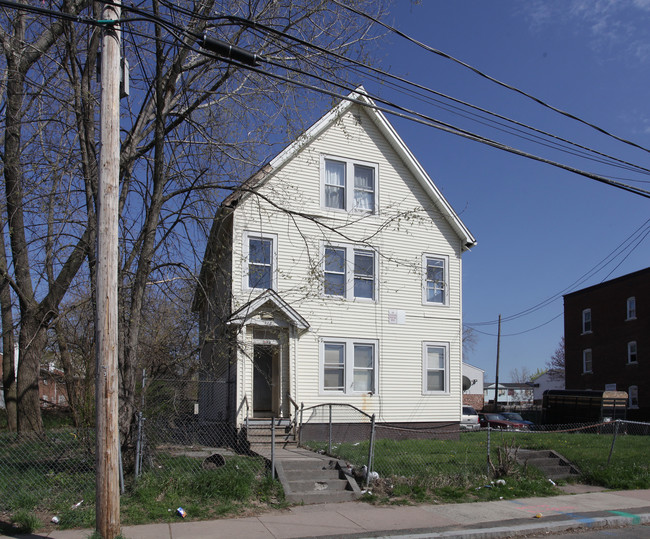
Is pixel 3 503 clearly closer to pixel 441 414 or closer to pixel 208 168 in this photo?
pixel 208 168

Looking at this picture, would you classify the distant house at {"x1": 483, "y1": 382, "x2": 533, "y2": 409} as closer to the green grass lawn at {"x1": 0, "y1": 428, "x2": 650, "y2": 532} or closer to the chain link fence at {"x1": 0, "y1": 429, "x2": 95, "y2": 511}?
the green grass lawn at {"x1": 0, "y1": 428, "x2": 650, "y2": 532}

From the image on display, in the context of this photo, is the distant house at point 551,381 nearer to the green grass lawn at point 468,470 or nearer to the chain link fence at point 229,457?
the chain link fence at point 229,457

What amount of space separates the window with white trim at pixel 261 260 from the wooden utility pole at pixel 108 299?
9034mm

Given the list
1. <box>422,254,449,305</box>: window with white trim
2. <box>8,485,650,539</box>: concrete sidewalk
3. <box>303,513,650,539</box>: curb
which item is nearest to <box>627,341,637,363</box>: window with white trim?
<box>422,254,449,305</box>: window with white trim

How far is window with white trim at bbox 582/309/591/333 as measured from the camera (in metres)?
41.1

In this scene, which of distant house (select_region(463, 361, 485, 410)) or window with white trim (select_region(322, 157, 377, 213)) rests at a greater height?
window with white trim (select_region(322, 157, 377, 213))

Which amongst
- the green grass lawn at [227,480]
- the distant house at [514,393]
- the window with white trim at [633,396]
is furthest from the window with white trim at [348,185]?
the distant house at [514,393]

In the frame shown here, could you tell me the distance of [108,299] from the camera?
739 cm

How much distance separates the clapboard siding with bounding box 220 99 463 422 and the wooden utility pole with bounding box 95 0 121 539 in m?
8.56

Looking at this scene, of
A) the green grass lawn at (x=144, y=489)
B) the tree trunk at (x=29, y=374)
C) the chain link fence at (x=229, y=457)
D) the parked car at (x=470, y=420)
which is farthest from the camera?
the parked car at (x=470, y=420)

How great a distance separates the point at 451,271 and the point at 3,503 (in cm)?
1425

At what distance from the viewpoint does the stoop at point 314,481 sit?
10336 millimetres

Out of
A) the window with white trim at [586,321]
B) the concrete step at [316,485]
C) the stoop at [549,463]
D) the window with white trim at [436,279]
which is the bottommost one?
the stoop at [549,463]

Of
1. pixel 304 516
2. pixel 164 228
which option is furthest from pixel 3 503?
pixel 164 228
